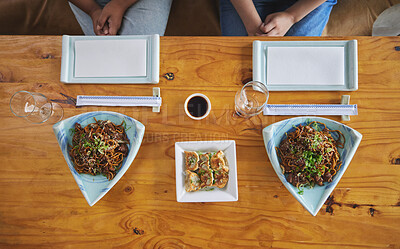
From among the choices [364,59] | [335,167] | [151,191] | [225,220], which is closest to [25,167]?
[151,191]

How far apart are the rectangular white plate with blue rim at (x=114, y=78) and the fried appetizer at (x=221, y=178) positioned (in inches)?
24.0

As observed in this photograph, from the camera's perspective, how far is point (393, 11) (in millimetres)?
1963

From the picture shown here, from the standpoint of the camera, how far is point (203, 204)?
1.33 m

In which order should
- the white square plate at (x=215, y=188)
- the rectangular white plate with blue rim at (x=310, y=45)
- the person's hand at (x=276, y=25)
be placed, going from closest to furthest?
1. the white square plate at (x=215, y=188)
2. the rectangular white plate with blue rim at (x=310, y=45)
3. the person's hand at (x=276, y=25)

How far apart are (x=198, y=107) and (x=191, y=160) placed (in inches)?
11.8

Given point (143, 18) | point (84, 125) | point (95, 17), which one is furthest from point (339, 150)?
point (95, 17)

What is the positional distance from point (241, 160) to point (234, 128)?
18cm

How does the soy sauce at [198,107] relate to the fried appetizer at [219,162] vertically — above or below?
above

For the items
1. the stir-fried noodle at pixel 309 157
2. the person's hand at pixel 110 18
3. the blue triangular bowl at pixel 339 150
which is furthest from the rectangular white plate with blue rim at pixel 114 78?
the stir-fried noodle at pixel 309 157

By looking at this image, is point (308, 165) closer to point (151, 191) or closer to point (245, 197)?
point (245, 197)

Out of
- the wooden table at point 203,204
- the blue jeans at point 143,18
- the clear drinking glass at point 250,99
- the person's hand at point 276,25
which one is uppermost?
the person's hand at point 276,25

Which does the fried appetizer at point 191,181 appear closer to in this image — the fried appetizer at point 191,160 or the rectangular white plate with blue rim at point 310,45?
the fried appetizer at point 191,160

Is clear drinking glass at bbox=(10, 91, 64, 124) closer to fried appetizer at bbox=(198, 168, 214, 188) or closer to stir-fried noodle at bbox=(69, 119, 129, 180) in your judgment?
stir-fried noodle at bbox=(69, 119, 129, 180)

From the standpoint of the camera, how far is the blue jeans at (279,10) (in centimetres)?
168
